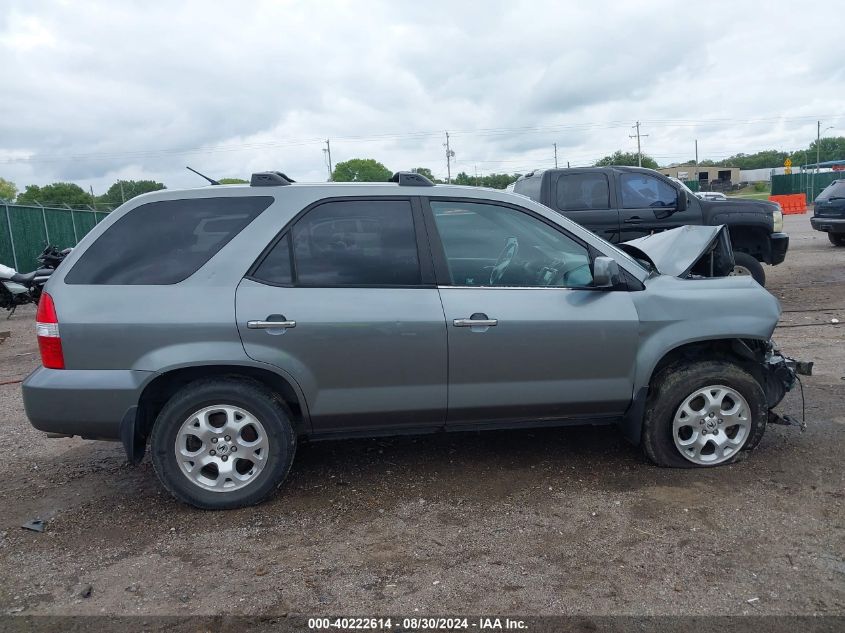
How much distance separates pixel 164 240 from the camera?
375cm

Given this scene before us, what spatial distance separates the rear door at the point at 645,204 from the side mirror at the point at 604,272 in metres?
5.71

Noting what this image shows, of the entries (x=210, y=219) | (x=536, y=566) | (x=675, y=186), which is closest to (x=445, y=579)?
(x=536, y=566)

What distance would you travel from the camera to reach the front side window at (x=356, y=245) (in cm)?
379

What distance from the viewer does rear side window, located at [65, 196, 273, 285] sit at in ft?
12.0

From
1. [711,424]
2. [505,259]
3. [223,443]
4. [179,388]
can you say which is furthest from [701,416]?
[179,388]

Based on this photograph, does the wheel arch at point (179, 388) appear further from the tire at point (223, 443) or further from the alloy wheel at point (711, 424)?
the alloy wheel at point (711, 424)

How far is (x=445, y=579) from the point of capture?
307 cm

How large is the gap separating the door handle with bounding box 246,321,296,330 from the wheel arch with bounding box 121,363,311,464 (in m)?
0.22

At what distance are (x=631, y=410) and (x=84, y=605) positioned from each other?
3090 mm

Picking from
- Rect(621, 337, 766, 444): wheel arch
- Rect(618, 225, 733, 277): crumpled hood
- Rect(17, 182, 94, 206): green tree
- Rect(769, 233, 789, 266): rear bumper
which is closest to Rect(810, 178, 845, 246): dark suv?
Rect(769, 233, 789, 266): rear bumper

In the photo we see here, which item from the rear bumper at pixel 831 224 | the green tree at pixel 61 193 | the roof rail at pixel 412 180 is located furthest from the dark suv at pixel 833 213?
the green tree at pixel 61 193

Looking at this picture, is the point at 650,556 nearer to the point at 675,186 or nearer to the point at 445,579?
the point at 445,579

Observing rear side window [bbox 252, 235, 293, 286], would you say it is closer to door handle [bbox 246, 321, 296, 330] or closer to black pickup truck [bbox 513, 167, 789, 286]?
door handle [bbox 246, 321, 296, 330]

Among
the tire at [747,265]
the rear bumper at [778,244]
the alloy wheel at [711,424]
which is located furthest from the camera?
the rear bumper at [778,244]
